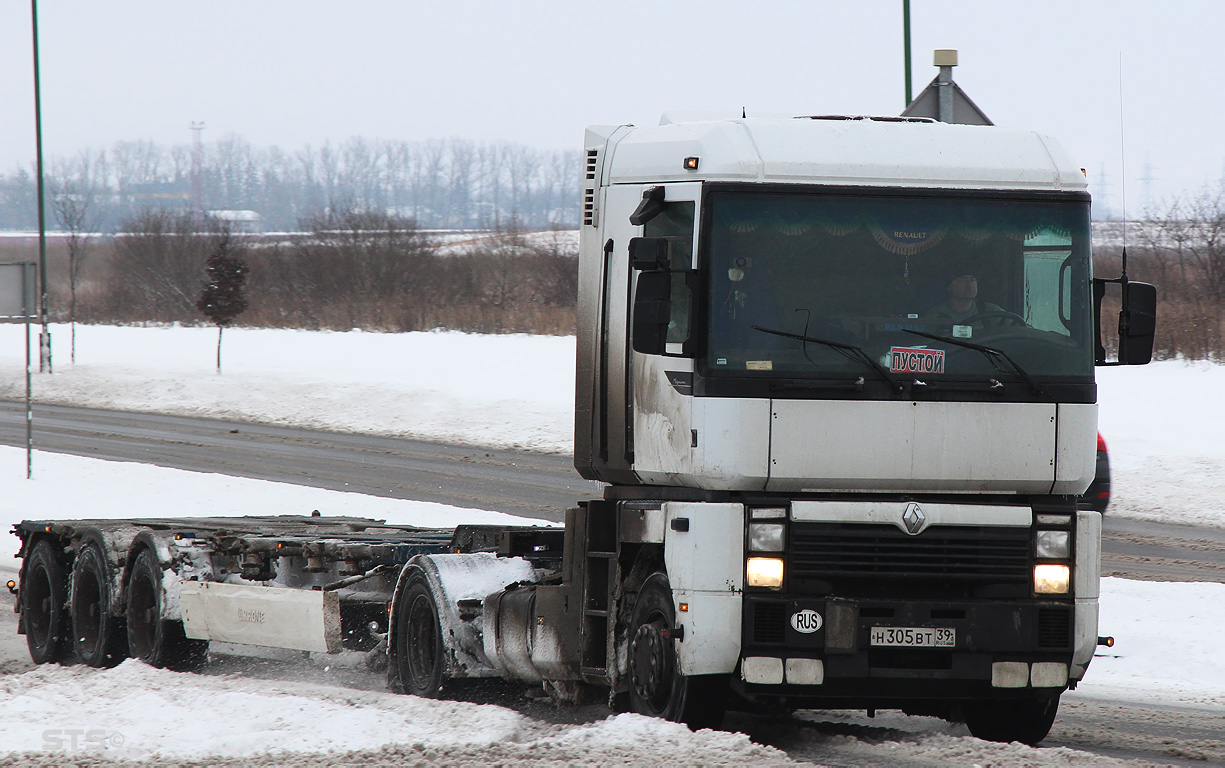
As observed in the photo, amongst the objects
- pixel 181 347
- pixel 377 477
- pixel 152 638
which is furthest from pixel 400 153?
pixel 152 638

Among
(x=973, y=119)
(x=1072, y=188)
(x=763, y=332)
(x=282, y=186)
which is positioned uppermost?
(x=282, y=186)

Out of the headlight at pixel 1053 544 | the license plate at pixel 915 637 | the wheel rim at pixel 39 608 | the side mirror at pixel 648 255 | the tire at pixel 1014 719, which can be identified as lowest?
the wheel rim at pixel 39 608

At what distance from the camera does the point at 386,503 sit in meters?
17.8

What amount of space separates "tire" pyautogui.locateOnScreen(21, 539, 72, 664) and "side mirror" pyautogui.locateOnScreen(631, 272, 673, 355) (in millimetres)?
5838

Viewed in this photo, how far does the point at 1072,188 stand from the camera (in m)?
6.67

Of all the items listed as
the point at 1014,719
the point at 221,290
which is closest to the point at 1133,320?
the point at 1014,719

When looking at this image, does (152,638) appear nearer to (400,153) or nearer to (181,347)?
(181,347)

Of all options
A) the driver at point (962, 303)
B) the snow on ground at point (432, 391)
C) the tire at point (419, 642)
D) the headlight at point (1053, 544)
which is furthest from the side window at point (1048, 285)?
the snow on ground at point (432, 391)

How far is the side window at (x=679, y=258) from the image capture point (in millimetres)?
6500

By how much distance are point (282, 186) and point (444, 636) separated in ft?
562

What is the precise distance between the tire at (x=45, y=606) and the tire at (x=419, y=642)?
10.5 feet

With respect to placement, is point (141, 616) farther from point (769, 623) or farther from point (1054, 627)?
point (1054, 627)

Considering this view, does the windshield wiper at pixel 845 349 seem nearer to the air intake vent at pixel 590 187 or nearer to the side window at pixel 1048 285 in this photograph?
the side window at pixel 1048 285

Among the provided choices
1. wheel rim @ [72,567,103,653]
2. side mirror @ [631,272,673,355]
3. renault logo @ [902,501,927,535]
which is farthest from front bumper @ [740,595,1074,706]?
wheel rim @ [72,567,103,653]
